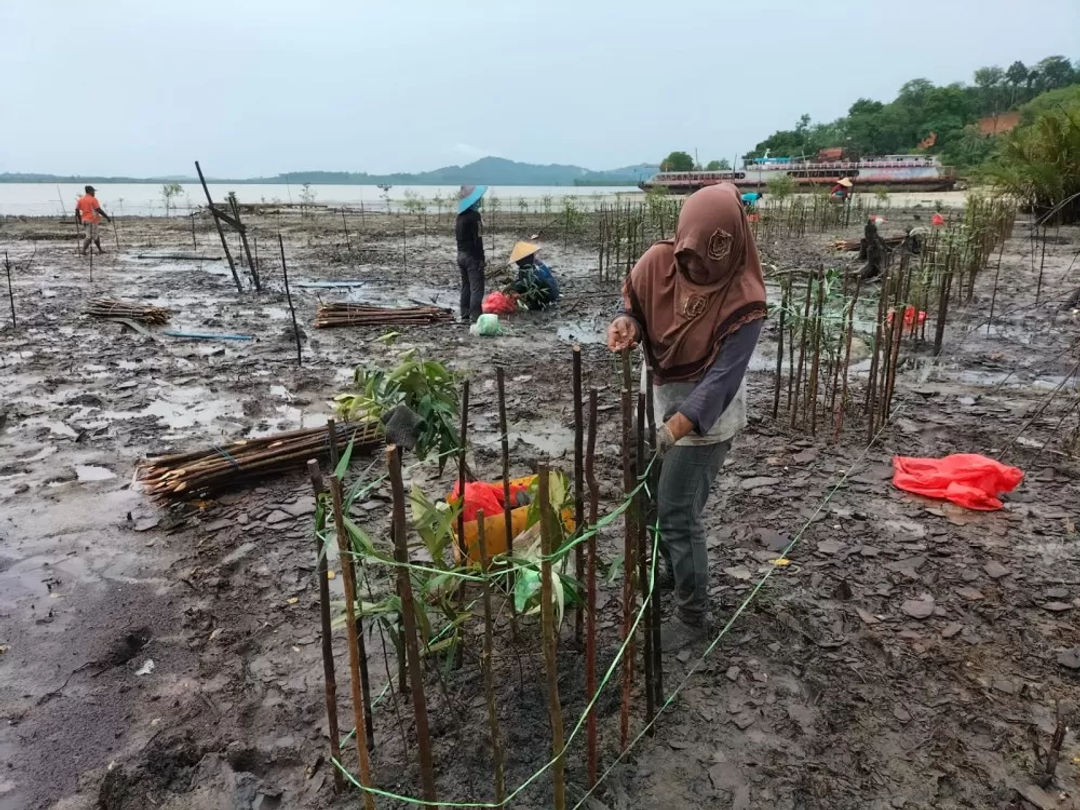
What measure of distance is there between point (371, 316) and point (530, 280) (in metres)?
2.06

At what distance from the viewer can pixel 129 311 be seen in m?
8.59

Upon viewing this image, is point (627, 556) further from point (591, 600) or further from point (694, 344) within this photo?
point (694, 344)

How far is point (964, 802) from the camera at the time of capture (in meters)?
1.97

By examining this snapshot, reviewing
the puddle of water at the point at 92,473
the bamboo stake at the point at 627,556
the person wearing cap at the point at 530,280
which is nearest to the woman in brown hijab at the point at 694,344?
the bamboo stake at the point at 627,556

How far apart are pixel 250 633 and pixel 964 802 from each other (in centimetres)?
259

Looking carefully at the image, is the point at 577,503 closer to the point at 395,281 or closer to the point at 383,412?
the point at 383,412

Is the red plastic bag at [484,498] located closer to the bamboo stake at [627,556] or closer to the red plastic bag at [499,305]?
the bamboo stake at [627,556]

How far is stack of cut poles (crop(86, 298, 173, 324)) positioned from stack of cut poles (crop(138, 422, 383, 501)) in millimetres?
4871

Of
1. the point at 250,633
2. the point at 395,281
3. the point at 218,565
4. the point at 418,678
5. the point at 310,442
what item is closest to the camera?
the point at 418,678

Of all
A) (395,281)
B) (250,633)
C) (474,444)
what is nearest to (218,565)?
(250,633)

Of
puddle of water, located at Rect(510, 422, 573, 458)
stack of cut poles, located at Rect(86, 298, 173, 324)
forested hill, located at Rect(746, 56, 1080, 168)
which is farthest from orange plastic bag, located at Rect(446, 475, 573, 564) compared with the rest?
forested hill, located at Rect(746, 56, 1080, 168)

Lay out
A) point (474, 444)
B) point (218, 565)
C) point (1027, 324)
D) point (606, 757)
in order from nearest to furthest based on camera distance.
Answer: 1. point (606, 757)
2. point (218, 565)
3. point (474, 444)
4. point (1027, 324)

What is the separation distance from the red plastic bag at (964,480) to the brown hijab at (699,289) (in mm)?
2169

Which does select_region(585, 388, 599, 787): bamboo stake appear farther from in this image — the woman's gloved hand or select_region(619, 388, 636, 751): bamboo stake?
the woman's gloved hand
